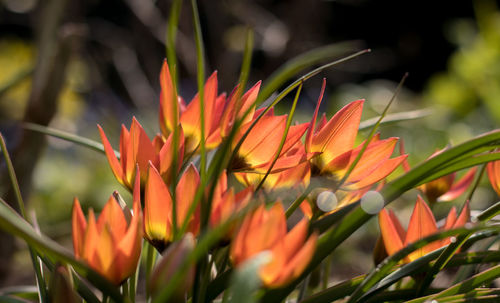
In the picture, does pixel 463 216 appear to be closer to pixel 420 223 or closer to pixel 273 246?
pixel 420 223

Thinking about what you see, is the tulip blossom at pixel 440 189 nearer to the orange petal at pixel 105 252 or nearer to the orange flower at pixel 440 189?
the orange flower at pixel 440 189

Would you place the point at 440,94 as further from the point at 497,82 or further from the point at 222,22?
the point at 222,22

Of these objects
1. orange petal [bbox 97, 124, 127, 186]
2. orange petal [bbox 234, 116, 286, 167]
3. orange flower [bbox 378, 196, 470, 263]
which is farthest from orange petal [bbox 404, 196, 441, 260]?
orange petal [bbox 97, 124, 127, 186]

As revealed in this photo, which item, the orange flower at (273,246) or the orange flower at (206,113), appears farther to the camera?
the orange flower at (206,113)

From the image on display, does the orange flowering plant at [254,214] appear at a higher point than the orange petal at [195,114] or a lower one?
lower

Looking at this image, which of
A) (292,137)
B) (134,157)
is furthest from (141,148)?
(292,137)

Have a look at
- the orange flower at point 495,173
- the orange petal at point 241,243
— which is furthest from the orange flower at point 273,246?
the orange flower at point 495,173

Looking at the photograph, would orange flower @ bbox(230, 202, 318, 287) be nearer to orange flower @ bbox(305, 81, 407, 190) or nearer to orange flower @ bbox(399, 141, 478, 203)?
orange flower @ bbox(305, 81, 407, 190)

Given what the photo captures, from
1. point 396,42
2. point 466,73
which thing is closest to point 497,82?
point 466,73
